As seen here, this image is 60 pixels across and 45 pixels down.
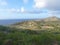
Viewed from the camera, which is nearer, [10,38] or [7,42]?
[7,42]

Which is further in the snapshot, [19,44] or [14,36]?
[14,36]

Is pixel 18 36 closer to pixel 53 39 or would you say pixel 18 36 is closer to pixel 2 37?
pixel 2 37

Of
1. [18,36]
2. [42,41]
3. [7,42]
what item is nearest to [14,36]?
[18,36]

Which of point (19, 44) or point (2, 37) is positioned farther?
point (2, 37)

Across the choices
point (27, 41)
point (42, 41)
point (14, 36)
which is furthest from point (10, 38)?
point (42, 41)

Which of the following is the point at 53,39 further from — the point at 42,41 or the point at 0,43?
the point at 0,43

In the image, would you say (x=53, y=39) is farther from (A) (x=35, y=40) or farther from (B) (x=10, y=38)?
(B) (x=10, y=38)

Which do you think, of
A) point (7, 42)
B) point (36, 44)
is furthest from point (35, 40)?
point (7, 42)
